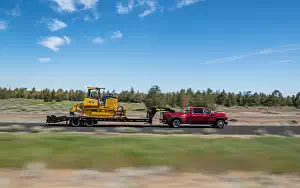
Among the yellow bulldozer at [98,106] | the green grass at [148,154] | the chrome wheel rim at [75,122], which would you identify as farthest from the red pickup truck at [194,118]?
the green grass at [148,154]

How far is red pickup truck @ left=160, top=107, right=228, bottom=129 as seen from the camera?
24.2 meters

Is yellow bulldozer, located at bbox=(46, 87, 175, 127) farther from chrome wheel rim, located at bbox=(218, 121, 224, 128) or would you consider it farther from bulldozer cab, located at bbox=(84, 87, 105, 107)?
chrome wheel rim, located at bbox=(218, 121, 224, 128)

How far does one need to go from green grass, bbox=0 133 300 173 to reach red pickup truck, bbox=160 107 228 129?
12462 mm

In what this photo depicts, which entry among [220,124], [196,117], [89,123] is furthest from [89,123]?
[220,124]

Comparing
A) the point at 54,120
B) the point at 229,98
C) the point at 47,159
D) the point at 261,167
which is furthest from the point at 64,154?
the point at 229,98

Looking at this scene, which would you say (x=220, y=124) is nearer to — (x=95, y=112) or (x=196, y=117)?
(x=196, y=117)

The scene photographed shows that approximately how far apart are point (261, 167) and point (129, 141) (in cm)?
535

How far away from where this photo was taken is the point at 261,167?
8391 millimetres

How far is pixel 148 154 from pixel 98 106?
1529 centimetres

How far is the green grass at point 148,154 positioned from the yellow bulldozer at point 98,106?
486 inches

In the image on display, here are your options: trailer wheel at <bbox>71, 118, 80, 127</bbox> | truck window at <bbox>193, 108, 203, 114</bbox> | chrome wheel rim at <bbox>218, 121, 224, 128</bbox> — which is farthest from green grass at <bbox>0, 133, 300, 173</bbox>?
truck window at <bbox>193, 108, 203, 114</bbox>

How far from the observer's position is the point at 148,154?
376 inches

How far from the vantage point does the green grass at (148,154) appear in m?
8.41

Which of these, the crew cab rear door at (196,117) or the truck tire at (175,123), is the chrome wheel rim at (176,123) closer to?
the truck tire at (175,123)
